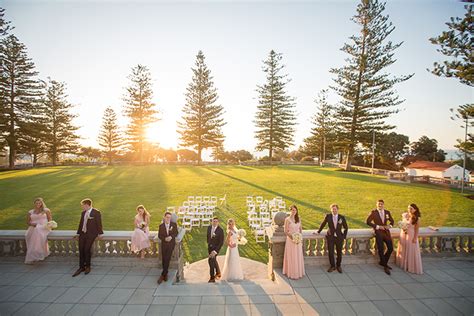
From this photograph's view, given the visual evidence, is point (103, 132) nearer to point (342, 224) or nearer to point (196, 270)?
point (196, 270)

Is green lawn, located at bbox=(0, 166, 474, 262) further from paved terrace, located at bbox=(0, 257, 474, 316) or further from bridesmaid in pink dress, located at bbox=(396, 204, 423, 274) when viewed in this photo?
bridesmaid in pink dress, located at bbox=(396, 204, 423, 274)

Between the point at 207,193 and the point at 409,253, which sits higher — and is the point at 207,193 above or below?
below

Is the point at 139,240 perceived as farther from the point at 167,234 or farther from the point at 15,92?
the point at 15,92

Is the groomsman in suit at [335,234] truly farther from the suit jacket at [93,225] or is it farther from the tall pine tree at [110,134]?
the tall pine tree at [110,134]

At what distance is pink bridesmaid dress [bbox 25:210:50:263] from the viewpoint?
6.04m

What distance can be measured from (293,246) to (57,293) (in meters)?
5.11

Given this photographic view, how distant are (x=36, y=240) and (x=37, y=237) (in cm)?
7

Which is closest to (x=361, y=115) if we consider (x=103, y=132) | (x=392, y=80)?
(x=392, y=80)

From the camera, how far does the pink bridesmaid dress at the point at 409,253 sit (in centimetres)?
583

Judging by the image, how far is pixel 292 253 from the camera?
5645mm

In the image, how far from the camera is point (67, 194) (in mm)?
16766

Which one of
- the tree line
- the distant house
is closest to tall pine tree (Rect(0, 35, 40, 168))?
the tree line

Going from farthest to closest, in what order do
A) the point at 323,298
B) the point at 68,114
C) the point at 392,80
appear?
the point at 68,114 < the point at 392,80 < the point at 323,298

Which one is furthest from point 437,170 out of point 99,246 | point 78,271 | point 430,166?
point 78,271
